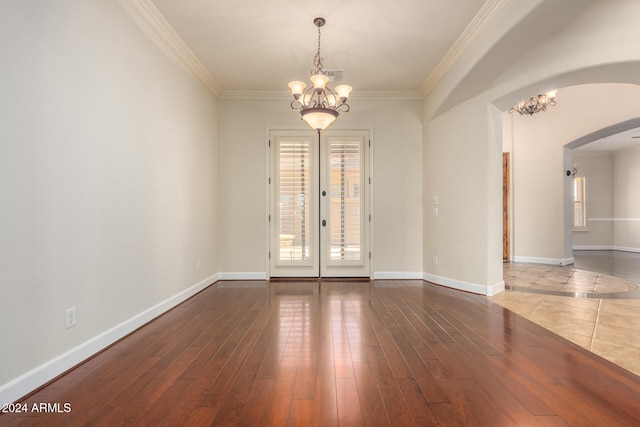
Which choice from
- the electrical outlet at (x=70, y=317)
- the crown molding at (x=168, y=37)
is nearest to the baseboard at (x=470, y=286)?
the electrical outlet at (x=70, y=317)

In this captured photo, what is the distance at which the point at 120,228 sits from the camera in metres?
2.80

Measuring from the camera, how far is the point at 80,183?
2.35 metres

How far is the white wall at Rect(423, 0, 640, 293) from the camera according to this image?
117 inches

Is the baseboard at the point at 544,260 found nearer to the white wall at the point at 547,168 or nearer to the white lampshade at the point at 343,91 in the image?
the white wall at the point at 547,168

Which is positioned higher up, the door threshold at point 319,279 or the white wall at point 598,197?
the white wall at point 598,197

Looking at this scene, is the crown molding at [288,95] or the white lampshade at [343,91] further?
the crown molding at [288,95]

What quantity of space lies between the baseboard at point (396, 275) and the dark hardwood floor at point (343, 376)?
1939 mm

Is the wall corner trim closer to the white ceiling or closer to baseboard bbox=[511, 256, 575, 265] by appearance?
the white ceiling

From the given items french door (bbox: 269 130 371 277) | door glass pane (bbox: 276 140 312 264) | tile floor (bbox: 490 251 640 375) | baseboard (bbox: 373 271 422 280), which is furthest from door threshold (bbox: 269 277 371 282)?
tile floor (bbox: 490 251 640 375)

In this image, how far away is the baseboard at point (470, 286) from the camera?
4.23 m

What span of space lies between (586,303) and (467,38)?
11.3 ft

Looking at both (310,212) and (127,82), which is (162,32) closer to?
(127,82)

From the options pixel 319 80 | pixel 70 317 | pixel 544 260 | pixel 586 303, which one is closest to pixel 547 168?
pixel 544 260

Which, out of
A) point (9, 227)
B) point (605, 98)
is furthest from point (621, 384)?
point (605, 98)
